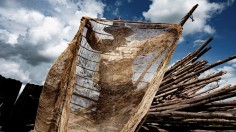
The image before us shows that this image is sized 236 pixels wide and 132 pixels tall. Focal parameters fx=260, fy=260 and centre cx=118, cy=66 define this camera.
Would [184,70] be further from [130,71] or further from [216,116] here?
[216,116]

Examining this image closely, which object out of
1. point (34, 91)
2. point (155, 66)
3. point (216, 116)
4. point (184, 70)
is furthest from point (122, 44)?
point (216, 116)

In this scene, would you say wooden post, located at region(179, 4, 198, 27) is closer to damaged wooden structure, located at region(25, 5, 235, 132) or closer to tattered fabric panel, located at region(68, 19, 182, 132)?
damaged wooden structure, located at region(25, 5, 235, 132)

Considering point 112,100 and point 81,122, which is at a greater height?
point 112,100

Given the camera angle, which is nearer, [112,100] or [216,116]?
[216,116]

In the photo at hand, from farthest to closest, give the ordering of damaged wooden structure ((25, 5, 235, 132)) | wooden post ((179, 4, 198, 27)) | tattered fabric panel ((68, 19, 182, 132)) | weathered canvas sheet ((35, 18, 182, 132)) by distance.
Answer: wooden post ((179, 4, 198, 27)) < tattered fabric panel ((68, 19, 182, 132)) < weathered canvas sheet ((35, 18, 182, 132)) < damaged wooden structure ((25, 5, 235, 132))

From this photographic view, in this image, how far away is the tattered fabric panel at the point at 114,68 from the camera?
14.6ft

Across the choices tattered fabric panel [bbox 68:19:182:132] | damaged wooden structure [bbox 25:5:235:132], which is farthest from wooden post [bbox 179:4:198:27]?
tattered fabric panel [bbox 68:19:182:132]

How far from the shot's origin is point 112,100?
4.84 metres

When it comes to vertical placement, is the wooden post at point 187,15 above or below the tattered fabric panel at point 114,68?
above

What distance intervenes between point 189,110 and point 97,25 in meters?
2.70

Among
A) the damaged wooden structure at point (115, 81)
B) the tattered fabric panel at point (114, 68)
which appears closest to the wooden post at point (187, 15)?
the damaged wooden structure at point (115, 81)

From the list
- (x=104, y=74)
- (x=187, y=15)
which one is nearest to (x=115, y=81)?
(x=104, y=74)

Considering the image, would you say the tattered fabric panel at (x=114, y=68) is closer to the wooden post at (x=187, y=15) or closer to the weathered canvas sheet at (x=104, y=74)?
the weathered canvas sheet at (x=104, y=74)

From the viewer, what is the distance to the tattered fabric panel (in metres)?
4.46
